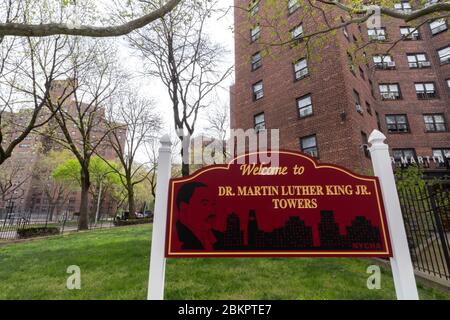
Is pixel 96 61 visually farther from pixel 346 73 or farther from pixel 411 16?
pixel 411 16

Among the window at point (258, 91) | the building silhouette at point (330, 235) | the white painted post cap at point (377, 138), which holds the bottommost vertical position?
the building silhouette at point (330, 235)

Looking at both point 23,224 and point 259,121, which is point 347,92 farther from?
point 23,224

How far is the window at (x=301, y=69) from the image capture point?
1636cm

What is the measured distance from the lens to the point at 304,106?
52.7ft

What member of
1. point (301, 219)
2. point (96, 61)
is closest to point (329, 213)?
point (301, 219)

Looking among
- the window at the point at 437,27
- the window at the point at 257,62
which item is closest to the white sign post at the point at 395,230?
the window at the point at 257,62

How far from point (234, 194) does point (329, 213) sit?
1182mm

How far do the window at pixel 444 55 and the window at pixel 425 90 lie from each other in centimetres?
219

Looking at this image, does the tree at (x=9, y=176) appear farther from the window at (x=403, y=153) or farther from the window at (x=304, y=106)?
the window at (x=403, y=153)

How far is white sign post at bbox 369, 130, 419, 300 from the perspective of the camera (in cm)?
264

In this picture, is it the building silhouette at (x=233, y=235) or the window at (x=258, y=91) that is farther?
the window at (x=258, y=91)

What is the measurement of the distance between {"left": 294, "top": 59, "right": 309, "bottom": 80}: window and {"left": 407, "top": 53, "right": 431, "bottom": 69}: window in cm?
1207

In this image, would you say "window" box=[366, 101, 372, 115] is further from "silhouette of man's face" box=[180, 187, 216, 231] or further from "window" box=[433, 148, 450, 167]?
"silhouette of man's face" box=[180, 187, 216, 231]

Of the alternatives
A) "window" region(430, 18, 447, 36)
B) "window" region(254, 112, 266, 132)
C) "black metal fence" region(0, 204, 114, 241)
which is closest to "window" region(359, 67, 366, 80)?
"window" region(254, 112, 266, 132)
